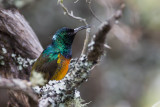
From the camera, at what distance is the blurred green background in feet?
22.2

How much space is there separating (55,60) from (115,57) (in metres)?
3.69

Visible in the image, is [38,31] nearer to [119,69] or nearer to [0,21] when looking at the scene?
[119,69]

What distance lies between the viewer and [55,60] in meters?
4.23

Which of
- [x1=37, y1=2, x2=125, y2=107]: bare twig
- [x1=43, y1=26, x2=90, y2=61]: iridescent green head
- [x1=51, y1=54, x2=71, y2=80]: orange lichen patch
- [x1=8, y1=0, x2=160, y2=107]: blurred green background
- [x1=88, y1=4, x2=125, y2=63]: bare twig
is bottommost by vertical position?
[x1=88, y1=4, x2=125, y2=63]: bare twig

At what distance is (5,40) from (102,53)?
70.1 inches

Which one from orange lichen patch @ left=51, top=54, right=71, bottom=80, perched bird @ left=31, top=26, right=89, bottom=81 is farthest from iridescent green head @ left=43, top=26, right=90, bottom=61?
orange lichen patch @ left=51, top=54, right=71, bottom=80

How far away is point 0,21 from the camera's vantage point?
3.80m

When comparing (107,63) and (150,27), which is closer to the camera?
(150,27)

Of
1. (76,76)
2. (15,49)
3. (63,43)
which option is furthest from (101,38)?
(63,43)

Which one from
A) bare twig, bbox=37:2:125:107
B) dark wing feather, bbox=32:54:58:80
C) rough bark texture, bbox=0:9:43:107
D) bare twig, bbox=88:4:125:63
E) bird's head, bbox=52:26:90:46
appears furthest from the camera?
bird's head, bbox=52:26:90:46

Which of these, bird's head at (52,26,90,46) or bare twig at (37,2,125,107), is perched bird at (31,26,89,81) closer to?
bird's head at (52,26,90,46)

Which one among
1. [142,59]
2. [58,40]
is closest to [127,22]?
[142,59]

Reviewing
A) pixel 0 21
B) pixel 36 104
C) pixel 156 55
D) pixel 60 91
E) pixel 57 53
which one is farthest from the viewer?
pixel 156 55

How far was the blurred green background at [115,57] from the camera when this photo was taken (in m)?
6.76
